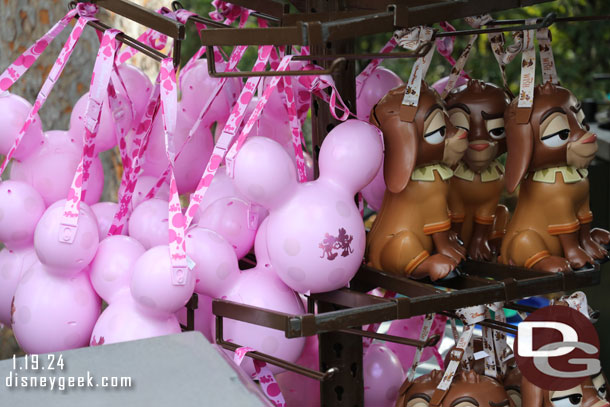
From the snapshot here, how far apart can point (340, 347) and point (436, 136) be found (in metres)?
0.32

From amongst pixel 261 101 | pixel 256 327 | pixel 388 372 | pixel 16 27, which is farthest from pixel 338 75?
pixel 16 27

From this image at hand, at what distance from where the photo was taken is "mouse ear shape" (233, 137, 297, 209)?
0.96 meters

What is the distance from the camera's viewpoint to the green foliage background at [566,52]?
3427 millimetres

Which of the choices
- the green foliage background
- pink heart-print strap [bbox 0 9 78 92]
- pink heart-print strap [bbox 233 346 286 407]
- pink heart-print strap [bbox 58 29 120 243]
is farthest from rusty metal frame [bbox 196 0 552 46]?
the green foliage background

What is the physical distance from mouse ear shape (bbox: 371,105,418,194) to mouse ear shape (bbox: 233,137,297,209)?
0.47ft

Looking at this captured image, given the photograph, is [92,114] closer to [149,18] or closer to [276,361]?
[149,18]

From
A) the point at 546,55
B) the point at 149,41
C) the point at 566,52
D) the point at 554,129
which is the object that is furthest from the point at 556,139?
the point at 566,52

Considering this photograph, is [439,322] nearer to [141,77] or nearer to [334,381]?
[334,381]

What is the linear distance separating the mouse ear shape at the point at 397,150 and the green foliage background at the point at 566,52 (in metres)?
2.34

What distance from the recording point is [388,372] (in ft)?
4.16

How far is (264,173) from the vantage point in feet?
3.16

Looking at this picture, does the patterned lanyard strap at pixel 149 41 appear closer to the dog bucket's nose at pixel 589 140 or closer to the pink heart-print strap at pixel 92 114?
the pink heart-print strap at pixel 92 114

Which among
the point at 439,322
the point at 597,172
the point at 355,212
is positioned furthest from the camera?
the point at 597,172

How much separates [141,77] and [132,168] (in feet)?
0.50
